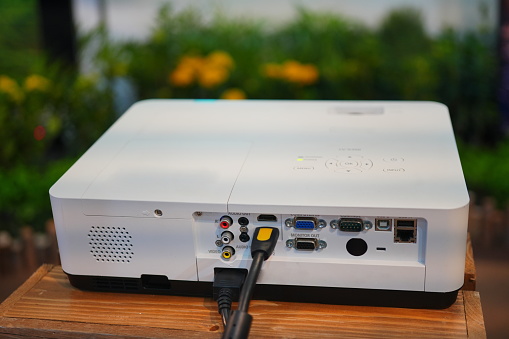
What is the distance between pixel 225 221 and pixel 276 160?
0.40 ft

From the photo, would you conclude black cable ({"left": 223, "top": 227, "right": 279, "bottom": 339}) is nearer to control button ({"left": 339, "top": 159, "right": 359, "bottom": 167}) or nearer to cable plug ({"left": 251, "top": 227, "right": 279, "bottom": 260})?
cable plug ({"left": 251, "top": 227, "right": 279, "bottom": 260})

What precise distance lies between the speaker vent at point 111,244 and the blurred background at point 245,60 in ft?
4.11

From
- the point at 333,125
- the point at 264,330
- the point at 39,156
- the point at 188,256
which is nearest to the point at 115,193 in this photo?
the point at 188,256

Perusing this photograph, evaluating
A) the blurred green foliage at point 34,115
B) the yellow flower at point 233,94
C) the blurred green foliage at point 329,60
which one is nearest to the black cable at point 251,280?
the blurred green foliage at point 34,115

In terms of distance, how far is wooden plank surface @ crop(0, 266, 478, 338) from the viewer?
0.80 meters

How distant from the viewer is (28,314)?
87cm

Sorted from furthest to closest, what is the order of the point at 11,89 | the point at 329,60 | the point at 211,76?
1. the point at 329,60
2. the point at 211,76
3. the point at 11,89

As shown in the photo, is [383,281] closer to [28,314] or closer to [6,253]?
[28,314]

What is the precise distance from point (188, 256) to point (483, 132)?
5.84 ft

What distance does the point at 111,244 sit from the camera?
0.87 m

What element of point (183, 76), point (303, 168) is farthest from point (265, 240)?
point (183, 76)

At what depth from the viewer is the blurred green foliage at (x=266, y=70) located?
2.25 meters

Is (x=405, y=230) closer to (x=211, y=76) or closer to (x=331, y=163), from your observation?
(x=331, y=163)

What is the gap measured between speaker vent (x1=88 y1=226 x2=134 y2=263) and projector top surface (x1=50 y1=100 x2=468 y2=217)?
0.10ft
